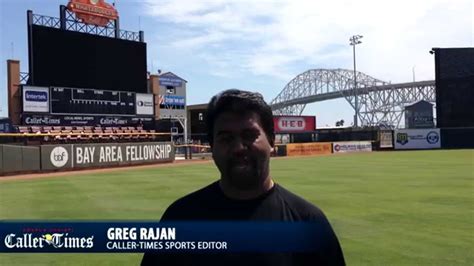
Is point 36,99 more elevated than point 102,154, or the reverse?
point 36,99

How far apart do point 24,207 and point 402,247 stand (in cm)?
740

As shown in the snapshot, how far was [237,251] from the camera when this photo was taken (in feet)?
8.20

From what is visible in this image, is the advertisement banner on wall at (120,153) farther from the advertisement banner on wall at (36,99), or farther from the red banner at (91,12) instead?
the red banner at (91,12)

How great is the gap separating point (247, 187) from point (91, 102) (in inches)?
1260

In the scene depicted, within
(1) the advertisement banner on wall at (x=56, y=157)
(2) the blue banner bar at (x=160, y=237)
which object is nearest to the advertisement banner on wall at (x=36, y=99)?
(1) the advertisement banner on wall at (x=56, y=157)

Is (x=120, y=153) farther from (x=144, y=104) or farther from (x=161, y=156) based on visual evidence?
(x=144, y=104)

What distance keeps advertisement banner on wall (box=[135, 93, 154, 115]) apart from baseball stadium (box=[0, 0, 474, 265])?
78 mm

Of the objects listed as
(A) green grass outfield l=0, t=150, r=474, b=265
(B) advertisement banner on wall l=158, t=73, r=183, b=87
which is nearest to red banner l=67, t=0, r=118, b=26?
(B) advertisement banner on wall l=158, t=73, r=183, b=87

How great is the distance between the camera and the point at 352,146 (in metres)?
43.7

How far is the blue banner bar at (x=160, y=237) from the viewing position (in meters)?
2.37

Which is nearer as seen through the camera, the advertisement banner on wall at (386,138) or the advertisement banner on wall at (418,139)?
the advertisement banner on wall at (418,139)

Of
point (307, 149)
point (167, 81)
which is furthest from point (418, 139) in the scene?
point (167, 81)

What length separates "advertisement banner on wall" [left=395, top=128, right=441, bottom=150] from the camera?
4509cm

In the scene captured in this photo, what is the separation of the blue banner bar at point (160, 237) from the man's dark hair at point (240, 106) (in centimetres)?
47
